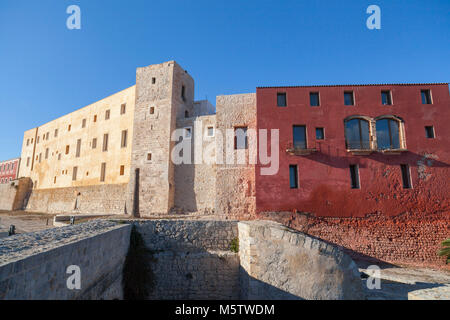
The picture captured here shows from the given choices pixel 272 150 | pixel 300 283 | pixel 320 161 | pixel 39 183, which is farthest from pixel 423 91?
pixel 39 183

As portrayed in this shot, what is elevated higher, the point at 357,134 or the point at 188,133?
the point at 188,133

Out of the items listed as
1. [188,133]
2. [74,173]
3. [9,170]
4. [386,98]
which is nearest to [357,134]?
[386,98]

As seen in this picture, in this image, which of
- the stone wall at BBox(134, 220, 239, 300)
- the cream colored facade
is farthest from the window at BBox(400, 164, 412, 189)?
the cream colored facade

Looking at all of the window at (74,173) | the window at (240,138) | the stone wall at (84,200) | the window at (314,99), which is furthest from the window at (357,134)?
the window at (74,173)

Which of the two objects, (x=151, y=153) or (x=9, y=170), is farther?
(x=9, y=170)

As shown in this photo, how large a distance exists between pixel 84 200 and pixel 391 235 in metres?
28.0

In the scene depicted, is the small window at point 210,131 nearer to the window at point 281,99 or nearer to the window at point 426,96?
the window at point 281,99

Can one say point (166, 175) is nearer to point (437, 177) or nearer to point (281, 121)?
point (281, 121)

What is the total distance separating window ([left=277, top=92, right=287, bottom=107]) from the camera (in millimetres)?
16031

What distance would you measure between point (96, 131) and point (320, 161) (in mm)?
24791

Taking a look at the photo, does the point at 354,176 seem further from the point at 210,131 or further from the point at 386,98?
the point at 210,131

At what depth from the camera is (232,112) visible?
18562 mm

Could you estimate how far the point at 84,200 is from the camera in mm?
26703
